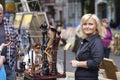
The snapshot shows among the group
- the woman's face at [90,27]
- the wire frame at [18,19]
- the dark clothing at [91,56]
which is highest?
the woman's face at [90,27]

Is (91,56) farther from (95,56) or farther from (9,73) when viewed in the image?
(9,73)

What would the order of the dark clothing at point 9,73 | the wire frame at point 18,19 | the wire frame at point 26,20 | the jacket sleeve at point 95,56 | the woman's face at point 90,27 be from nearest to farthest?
1. the jacket sleeve at point 95,56
2. the woman's face at point 90,27
3. the dark clothing at point 9,73
4. the wire frame at point 26,20
5. the wire frame at point 18,19

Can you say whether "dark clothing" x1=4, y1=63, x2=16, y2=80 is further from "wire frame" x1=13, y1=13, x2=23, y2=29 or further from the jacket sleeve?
"wire frame" x1=13, y1=13, x2=23, y2=29

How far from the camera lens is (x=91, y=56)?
5.15 m

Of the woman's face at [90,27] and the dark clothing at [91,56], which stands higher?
the woman's face at [90,27]

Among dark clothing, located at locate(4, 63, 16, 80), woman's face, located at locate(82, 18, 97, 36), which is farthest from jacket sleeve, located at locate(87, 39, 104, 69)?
dark clothing, located at locate(4, 63, 16, 80)

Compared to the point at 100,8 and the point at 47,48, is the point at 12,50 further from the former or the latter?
the point at 100,8

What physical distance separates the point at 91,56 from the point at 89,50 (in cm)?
7

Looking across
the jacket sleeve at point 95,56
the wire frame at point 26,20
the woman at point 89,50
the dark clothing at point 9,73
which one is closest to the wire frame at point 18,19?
the wire frame at point 26,20

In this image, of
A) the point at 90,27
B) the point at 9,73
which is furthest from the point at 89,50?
the point at 9,73

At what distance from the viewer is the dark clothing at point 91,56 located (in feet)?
16.7

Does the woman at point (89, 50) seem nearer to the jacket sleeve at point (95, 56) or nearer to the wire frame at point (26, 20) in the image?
the jacket sleeve at point (95, 56)

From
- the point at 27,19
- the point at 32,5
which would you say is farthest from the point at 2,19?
the point at 32,5

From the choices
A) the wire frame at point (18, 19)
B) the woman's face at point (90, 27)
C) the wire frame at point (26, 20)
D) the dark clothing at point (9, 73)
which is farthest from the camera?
the wire frame at point (18, 19)
